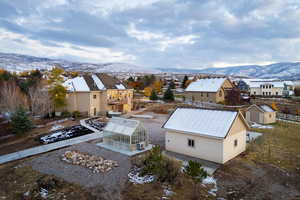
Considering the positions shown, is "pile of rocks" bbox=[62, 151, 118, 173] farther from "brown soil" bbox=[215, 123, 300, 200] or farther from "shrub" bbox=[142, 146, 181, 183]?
"brown soil" bbox=[215, 123, 300, 200]

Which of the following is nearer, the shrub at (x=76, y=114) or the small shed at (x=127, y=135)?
the small shed at (x=127, y=135)

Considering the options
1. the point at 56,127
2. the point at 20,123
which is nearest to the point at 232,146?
the point at 56,127

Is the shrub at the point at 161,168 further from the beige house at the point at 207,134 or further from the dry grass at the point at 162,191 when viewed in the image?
the beige house at the point at 207,134

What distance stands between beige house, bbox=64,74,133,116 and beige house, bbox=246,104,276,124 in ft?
71.7

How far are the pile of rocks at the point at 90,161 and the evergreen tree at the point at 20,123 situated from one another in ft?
31.9

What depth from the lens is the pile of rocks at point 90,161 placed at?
1299cm

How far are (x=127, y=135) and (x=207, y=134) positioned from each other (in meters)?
6.68

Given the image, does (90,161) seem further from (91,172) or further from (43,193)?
(43,193)

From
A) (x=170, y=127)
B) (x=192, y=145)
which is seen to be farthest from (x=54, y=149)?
(x=192, y=145)

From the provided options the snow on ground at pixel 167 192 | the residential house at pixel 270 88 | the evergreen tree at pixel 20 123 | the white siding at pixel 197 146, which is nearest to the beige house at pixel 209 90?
the residential house at pixel 270 88

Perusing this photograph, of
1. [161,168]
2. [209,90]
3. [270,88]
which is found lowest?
[161,168]

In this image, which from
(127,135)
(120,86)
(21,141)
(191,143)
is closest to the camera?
(191,143)

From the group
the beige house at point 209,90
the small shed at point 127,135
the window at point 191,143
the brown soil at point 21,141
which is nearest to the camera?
the window at point 191,143

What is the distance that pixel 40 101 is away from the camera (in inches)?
1144
